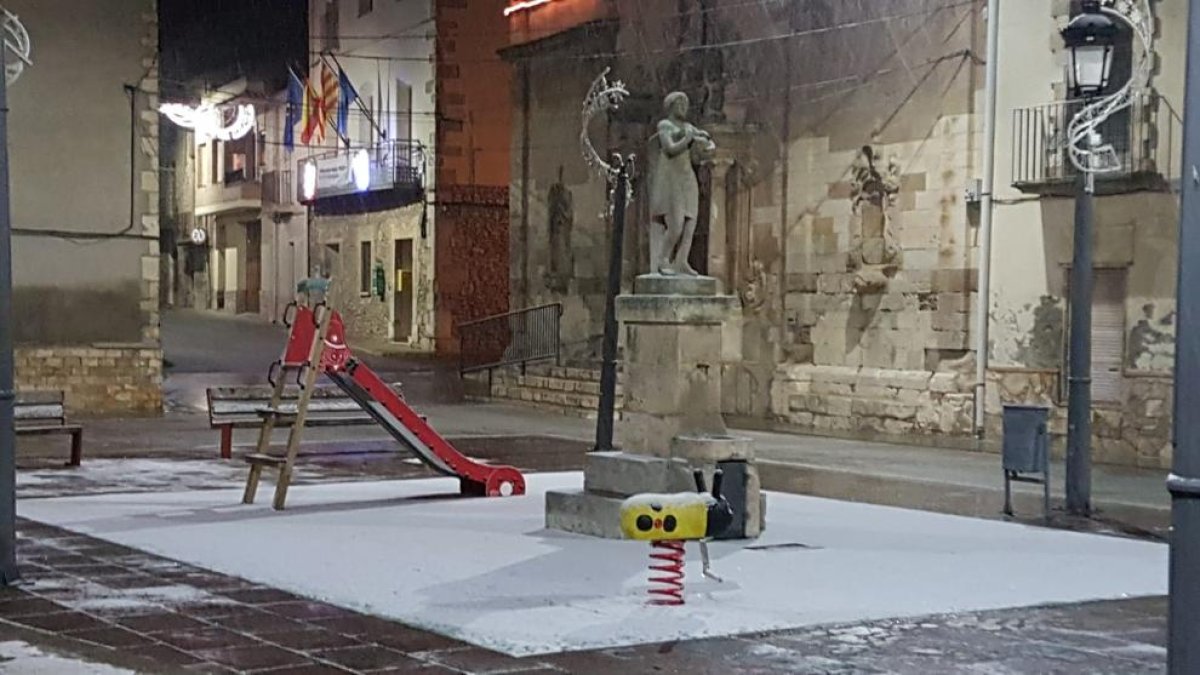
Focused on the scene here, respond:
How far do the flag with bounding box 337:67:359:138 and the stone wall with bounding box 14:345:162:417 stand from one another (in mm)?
14502

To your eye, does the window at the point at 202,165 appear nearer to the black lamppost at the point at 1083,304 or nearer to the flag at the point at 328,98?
the flag at the point at 328,98

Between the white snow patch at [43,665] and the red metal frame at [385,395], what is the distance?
5.62 meters

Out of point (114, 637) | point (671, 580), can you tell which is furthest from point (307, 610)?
point (671, 580)

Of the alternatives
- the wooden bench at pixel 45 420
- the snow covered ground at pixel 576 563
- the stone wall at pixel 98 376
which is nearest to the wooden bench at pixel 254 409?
the wooden bench at pixel 45 420

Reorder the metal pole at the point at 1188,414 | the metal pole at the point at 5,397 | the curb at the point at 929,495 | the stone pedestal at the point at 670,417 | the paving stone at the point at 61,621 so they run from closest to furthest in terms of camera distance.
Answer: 1. the metal pole at the point at 1188,414
2. the paving stone at the point at 61,621
3. the metal pole at the point at 5,397
4. the stone pedestal at the point at 670,417
5. the curb at the point at 929,495

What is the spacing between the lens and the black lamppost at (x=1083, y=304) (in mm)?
12508

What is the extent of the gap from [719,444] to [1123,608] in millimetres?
3172

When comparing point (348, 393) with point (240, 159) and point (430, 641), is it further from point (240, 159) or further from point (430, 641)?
point (240, 159)

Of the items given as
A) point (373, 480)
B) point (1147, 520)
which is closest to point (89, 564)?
point (373, 480)

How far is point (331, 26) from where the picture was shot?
136 ft

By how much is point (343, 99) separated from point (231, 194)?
1306cm

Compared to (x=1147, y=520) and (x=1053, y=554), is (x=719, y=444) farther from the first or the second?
(x=1147, y=520)

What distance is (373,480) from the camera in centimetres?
1439

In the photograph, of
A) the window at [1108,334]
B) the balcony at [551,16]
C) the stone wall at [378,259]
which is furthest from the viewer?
the stone wall at [378,259]
